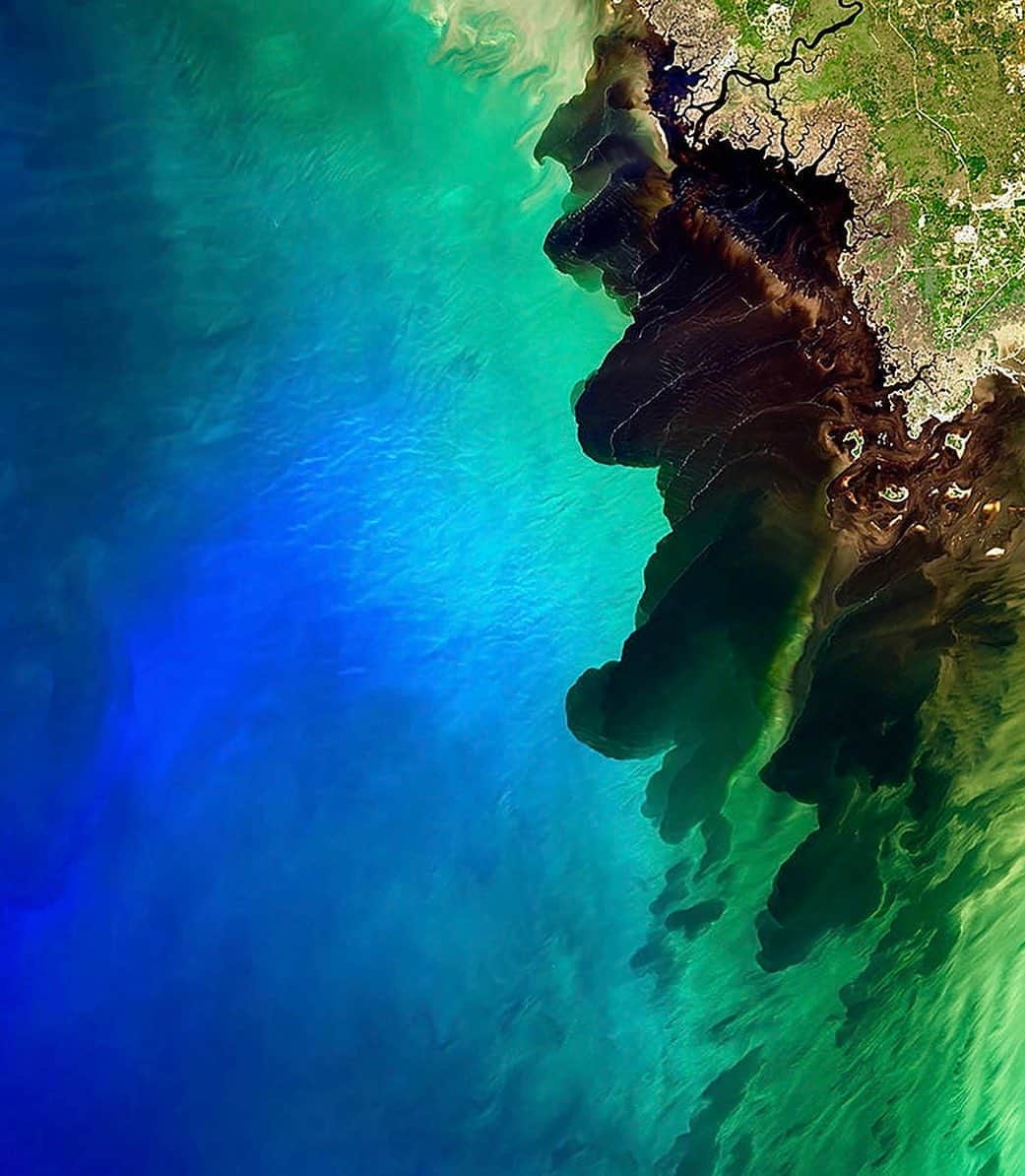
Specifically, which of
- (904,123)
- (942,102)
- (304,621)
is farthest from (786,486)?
(304,621)

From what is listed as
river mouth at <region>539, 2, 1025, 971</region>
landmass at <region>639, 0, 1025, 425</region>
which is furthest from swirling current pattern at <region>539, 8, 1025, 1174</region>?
landmass at <region>639, 0, 1025, 425</region>

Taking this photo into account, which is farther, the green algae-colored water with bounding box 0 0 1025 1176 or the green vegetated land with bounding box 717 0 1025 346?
the green algae-colored water with bounding box 0 0 1025 1176

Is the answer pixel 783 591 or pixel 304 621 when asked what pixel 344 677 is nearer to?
pixel 304 621

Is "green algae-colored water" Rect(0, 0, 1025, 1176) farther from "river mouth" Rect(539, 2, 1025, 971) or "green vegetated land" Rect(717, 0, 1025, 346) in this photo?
"green vegetated land" Rect(717, 0, 1025, 346)

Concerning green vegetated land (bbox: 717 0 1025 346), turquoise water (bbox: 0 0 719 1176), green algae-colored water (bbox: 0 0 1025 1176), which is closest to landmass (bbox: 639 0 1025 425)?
green vegetated land (bbox: 717 0 1025 346)

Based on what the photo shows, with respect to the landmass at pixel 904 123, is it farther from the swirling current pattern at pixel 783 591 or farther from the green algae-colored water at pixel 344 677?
the green algae-colored water at pixel 344 677

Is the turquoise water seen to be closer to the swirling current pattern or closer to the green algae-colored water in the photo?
the green algae-colored water
